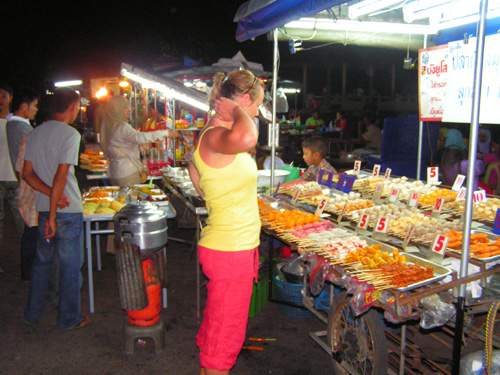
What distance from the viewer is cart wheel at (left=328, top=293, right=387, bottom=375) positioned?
318 centimetres

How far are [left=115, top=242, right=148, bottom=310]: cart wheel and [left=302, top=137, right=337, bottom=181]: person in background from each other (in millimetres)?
2793

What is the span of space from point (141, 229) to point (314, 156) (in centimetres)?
280

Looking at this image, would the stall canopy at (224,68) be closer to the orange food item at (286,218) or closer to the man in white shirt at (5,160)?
the man in white shirt at (5,160)

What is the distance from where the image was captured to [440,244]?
3.19 meters

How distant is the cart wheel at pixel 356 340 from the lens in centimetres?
318

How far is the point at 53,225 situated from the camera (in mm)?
4305

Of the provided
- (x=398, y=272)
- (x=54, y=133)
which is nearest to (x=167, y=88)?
(x=54, y=133)

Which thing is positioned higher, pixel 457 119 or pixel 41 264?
pixel 457 119

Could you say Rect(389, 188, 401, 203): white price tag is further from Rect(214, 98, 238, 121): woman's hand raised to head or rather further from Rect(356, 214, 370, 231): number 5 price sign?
Rect(214, 98, 238, 121): woman's hand raised to head

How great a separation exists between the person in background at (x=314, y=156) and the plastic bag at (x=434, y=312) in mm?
3300

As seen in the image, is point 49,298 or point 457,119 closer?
point 457,119

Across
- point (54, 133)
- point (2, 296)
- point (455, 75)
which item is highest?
point (455, 75)

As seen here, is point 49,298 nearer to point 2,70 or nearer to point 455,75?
point 455,75

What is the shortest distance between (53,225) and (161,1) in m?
21.3
